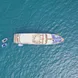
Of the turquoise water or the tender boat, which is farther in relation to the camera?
the tender boat

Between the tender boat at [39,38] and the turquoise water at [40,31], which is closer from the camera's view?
the turquoise water at [40,31]

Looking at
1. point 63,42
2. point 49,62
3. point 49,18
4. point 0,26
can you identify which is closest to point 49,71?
point 49,62

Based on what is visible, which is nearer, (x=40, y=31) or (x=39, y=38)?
(x=39, y=38)

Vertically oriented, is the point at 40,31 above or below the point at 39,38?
above
